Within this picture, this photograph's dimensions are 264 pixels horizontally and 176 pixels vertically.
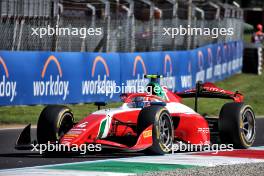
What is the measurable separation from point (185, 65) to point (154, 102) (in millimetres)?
13244

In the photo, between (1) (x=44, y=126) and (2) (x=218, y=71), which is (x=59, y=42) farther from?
(2) (x=218, y=71)

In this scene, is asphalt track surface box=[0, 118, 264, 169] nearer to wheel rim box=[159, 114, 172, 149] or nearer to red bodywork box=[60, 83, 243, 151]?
red bodywork box=[60, 83, 243, 151]

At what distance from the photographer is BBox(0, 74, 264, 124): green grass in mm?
17953

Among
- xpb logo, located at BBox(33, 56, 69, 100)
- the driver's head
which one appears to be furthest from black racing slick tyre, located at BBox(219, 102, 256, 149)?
xpb logo, located at BBox(33, 56, 69, 100)

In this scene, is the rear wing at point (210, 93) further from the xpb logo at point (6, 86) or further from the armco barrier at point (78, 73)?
the xpb logo at point (6, 86)

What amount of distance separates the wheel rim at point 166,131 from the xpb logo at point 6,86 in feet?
20.7

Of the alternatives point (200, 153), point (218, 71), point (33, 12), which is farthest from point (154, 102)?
point (218, 71)

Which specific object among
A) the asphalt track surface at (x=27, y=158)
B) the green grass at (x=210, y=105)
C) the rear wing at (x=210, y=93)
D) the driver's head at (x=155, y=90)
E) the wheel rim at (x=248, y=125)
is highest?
the driver's head at (x=155, y=90)

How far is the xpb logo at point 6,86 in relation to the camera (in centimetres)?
1783

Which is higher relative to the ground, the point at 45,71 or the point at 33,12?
the point at 33,12

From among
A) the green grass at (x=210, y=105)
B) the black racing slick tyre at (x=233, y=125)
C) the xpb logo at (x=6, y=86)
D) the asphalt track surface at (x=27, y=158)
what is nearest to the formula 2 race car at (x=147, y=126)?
the black racing slick tyre at (x=233, y=125)

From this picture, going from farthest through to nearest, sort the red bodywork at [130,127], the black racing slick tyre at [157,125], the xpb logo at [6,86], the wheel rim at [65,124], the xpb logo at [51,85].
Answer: the xpb logo at [51,85], the xpb logo at [6,86], the wheel rim at [65,124], the black racing slick tyre at [157,125], the red bodywork at [130,127]

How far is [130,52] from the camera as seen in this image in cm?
2306

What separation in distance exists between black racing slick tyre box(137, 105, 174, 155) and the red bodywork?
3.3 inches
